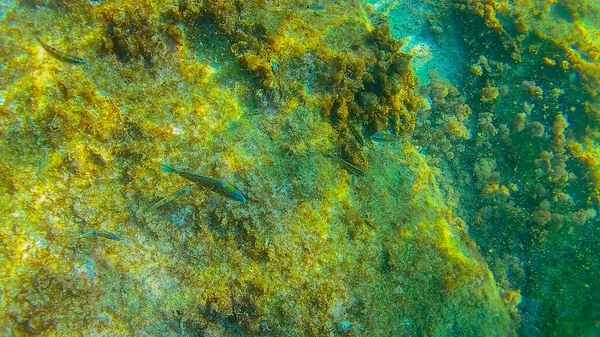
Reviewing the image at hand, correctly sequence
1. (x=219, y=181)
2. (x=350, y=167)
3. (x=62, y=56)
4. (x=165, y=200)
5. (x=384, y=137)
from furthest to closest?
(x=384, y=137) < (x=350, y=167) < (x=165, y=200) < (x=62, y=56) < (x=219, y=181)

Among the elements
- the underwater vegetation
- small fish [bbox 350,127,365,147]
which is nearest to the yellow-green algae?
the underwater vegetation

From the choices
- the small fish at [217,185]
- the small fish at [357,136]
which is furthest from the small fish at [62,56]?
the small fish at [357,136]

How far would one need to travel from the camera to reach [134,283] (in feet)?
10.8

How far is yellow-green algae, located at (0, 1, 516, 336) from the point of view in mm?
→ 3123

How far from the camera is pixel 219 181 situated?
2967 mm

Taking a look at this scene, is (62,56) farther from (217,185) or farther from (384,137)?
(384,137)

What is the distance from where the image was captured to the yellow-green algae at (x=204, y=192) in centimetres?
312

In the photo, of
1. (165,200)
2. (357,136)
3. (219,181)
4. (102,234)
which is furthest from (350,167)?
Result: (102,234)

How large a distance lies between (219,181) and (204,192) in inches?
21.4

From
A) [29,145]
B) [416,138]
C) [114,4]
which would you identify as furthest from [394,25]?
[29,145]

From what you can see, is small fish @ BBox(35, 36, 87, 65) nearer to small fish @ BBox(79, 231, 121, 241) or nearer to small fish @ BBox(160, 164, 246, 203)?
small fish @ BBox(160, 164, 246, 203)

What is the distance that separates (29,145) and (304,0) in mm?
3952

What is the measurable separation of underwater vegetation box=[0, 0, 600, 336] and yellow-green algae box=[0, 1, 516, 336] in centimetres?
2

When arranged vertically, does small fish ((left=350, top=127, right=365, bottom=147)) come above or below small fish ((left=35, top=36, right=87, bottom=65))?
below
